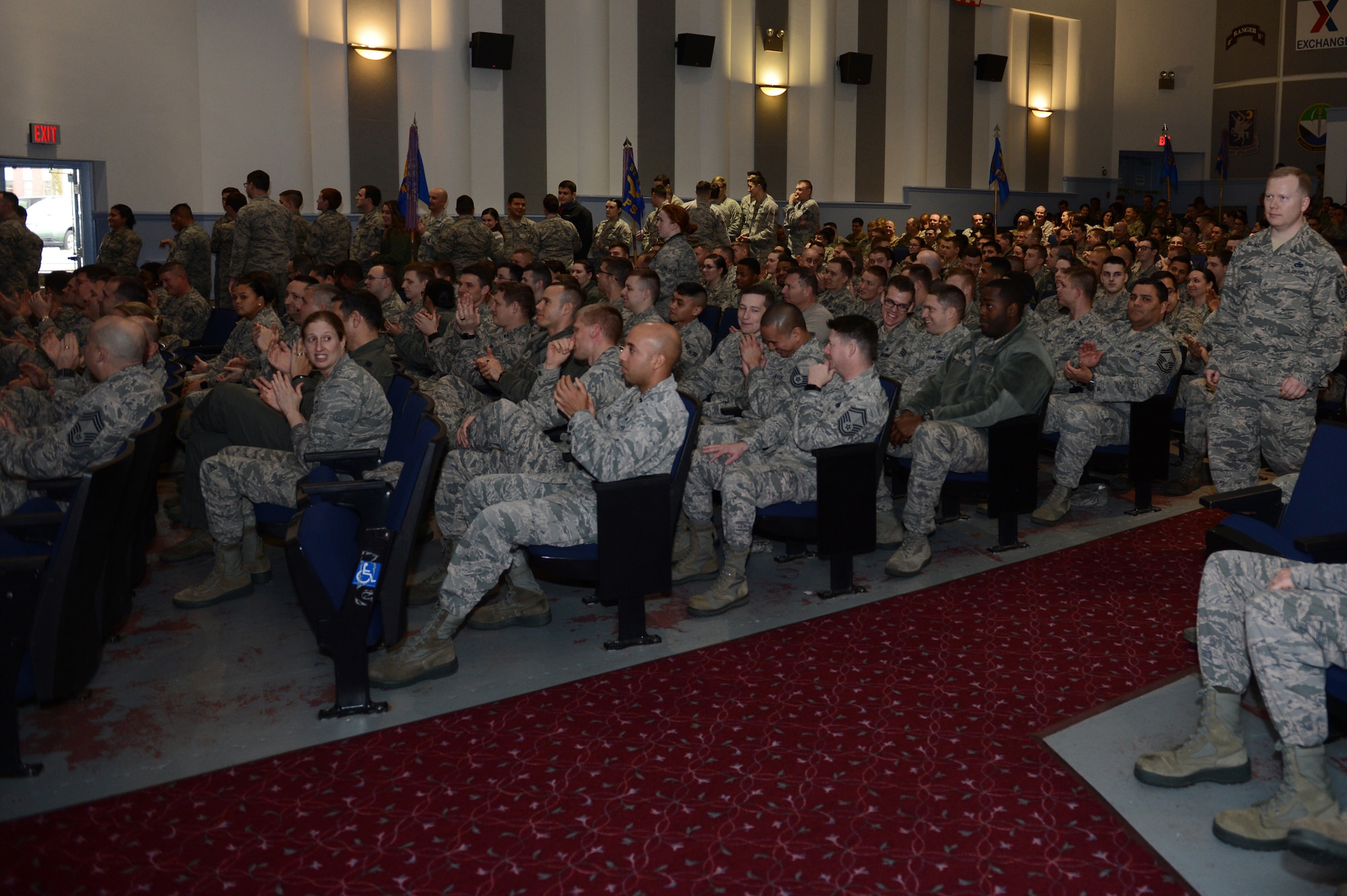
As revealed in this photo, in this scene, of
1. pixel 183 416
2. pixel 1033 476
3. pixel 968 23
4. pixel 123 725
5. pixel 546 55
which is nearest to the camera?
pixel 123 725

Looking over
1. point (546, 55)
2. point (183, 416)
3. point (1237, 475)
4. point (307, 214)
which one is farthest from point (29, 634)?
point (546, 55)

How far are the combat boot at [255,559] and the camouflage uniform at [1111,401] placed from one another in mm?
3926

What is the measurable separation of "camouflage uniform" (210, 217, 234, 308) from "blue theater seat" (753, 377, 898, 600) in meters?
9.06

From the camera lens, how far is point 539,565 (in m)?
3.69

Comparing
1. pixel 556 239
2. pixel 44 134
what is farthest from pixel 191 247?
pixel 556 239

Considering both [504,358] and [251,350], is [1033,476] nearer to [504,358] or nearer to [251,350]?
[504,358]

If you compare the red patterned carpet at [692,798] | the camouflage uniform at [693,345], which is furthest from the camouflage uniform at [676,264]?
the red patterned carpet at [692,798]

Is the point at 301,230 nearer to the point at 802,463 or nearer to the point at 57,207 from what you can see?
the point at 57,207

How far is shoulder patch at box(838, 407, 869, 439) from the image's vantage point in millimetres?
4250

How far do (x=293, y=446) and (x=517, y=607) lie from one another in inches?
44.5

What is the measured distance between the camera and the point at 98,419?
404 centimetres

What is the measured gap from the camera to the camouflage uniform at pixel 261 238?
10.4m

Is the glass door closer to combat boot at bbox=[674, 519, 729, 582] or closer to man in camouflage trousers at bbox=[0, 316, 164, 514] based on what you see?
man in camouflage trousers at bbox=[0, 316, 164, 514]

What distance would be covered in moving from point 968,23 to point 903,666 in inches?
722
